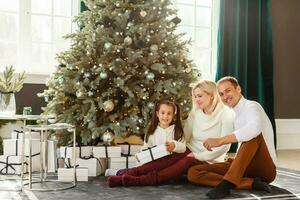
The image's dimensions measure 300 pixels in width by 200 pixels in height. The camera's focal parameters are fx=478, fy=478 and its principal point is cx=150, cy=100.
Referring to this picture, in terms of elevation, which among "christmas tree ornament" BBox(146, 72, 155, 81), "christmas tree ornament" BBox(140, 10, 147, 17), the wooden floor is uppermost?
"christmas tree ornament" BBox(140, 10, 147, 17)

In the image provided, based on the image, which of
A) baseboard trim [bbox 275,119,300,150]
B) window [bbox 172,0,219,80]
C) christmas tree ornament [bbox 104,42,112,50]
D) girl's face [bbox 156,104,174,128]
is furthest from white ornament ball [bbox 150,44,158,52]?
baseboard trim [bbox 275,119,300,150]

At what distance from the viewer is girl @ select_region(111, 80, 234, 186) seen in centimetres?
333

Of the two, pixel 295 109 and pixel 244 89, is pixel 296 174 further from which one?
pixel 295 109

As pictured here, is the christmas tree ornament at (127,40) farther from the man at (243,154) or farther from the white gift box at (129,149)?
the man at (243,154)

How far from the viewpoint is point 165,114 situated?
345cm

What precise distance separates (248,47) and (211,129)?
106 inches

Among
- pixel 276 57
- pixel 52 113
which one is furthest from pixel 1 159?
pixel 276 57

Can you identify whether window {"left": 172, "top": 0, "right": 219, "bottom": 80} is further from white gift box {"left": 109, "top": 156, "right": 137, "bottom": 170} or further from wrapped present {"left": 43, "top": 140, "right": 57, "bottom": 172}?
wrapped present {"left": 43, "top": 140, "right": 57, "bottom": 172}

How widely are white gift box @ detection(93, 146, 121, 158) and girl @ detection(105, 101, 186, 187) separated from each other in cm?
25

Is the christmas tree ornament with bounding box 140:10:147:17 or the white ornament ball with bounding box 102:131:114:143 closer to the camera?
the white ornament ball with bounding box 102:131:114:143

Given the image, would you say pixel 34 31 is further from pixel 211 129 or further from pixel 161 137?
pixel 211 129

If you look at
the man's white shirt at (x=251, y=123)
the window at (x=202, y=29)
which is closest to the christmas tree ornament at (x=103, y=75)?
the man's white shirt at (x=251, y=123)

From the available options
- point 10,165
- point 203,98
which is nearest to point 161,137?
point 203,98

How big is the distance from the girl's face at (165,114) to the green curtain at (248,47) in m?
2.27
